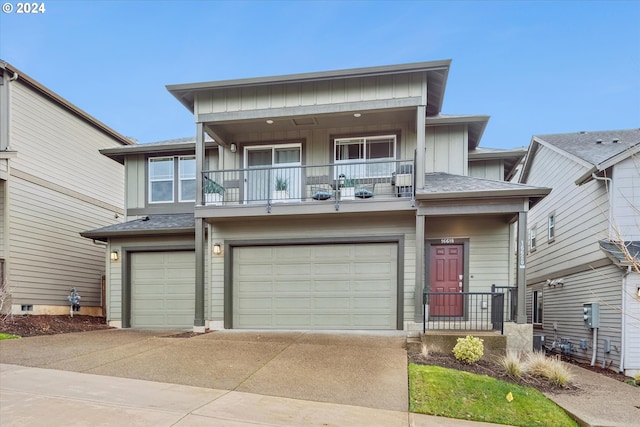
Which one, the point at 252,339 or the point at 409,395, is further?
the point at 252,339

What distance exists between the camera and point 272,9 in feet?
75.6

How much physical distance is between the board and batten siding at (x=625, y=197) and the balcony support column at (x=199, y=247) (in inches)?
380

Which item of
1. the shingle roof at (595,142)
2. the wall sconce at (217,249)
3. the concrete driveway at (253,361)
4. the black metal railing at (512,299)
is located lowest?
the concrete driveway at (253,361)

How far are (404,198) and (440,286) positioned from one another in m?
2.41

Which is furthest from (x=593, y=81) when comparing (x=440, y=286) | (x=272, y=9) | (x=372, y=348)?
(x=372, y=348)

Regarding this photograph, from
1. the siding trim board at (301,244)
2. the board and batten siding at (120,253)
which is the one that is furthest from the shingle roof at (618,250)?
the board and batten siding at (120,253)

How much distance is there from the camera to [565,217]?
11.8m

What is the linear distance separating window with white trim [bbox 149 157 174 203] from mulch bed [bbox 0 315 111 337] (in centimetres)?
386

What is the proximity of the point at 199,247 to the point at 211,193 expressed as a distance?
141 centimetres

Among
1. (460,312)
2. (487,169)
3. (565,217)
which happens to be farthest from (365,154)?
(565,217)

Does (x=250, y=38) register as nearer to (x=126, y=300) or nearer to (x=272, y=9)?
(x=272, y=9)

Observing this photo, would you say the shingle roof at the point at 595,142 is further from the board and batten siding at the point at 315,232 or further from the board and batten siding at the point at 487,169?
the board and batten siding at the point at 315,232

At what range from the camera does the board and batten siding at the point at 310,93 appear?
9.09 m

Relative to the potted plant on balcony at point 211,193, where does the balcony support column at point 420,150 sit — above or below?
above
